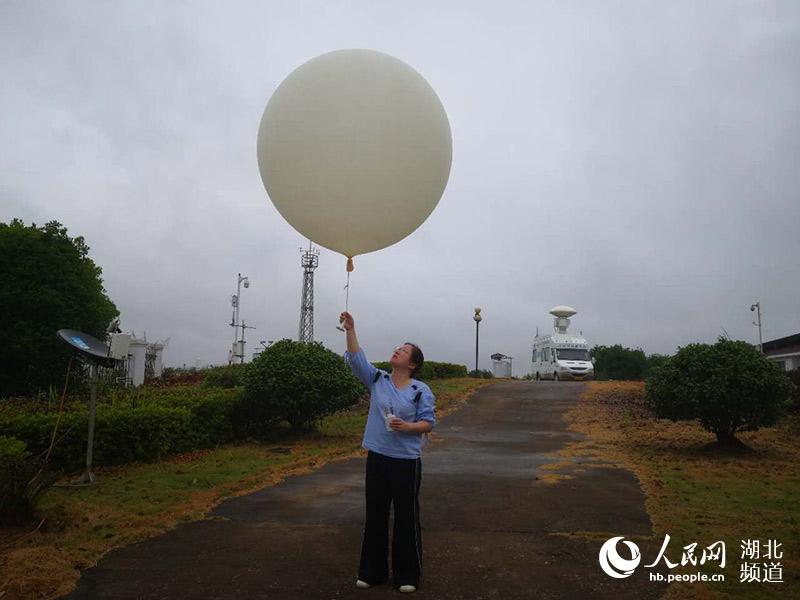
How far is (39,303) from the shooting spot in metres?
15.5

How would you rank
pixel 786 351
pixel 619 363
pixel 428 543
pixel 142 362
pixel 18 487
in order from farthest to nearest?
pixel 619 363
pixel 786 351
pixel 142 362
pixel 18 487
pixel 428 543

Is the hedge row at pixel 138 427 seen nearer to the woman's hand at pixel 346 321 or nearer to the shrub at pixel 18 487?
the shrub at pixel 18 487

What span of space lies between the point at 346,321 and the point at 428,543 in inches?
81.5

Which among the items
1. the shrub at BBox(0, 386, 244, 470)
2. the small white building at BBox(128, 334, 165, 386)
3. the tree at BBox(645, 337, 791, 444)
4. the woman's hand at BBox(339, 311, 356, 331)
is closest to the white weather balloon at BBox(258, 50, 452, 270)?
the woman's hand at BBox(339, 311, 356, 331)

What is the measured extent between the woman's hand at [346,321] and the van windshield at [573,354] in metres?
24.3

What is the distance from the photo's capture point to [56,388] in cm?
1552

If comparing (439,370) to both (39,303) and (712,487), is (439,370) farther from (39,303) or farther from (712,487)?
(712,487)

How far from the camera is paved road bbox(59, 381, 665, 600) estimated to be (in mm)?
4000

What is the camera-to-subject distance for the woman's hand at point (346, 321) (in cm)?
431

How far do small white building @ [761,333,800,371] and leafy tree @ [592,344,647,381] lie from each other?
43.8ft

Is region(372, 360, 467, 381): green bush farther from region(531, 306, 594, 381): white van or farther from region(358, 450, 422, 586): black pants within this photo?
region(358, 450, 422, 586): black pants

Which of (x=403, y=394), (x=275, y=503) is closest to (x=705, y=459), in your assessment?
(x=275, y=503)

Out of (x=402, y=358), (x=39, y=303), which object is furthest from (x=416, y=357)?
(x=39, y=303)

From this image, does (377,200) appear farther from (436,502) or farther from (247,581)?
(436,502)
